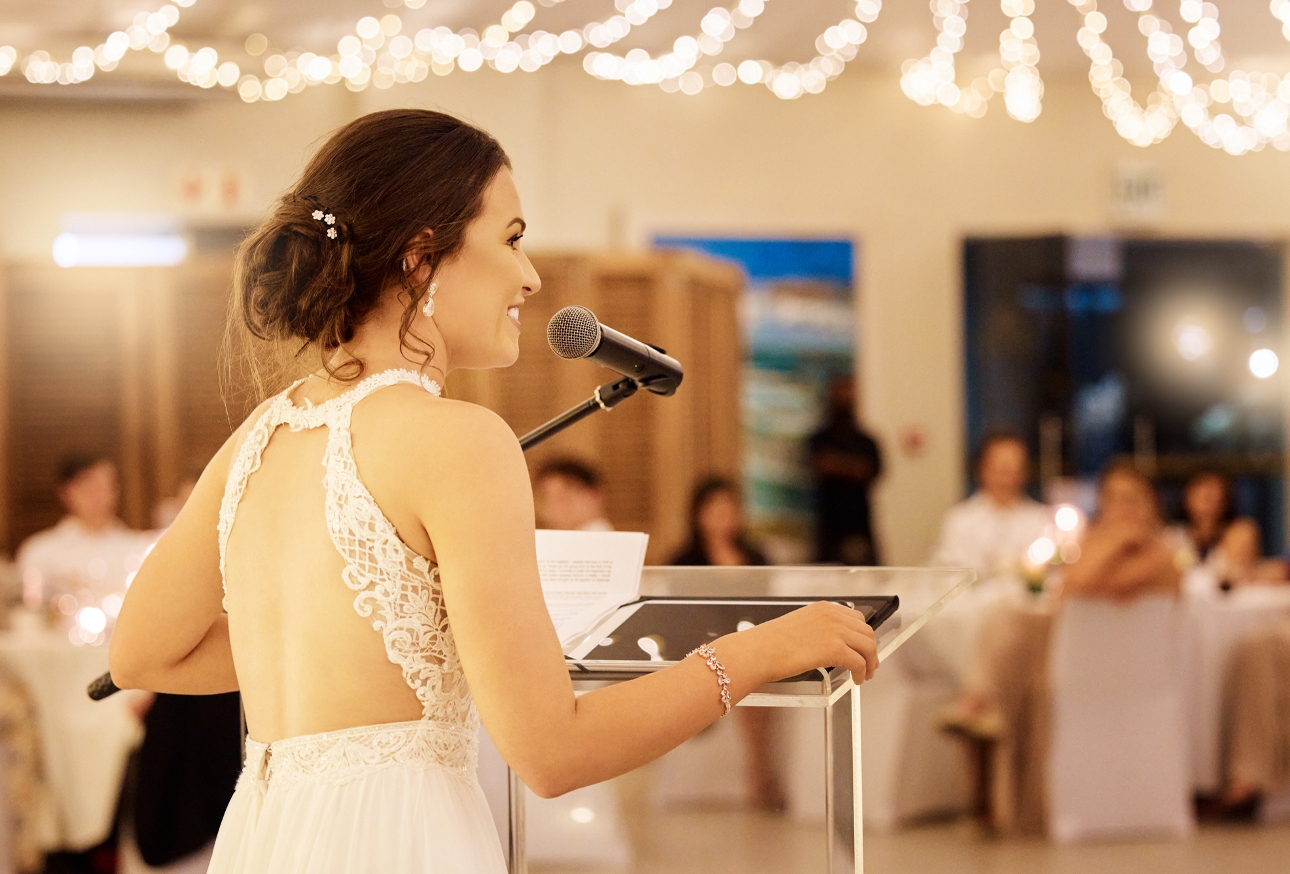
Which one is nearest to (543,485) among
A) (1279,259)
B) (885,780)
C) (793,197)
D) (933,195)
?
(885,780)

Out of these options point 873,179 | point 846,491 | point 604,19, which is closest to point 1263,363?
point 873,179

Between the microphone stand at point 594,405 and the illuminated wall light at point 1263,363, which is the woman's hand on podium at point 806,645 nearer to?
the microphone stand at point 594,405

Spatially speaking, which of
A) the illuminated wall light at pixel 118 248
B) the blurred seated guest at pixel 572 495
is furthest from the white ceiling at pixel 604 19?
the blurred seated guest at pixel 572 495

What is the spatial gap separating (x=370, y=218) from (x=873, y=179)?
23.5 ft

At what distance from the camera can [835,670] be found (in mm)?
1257

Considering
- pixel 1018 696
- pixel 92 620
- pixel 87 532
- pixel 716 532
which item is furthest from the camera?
pixel 87 532

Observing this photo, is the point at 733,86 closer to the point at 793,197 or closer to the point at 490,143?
the point at 793,197

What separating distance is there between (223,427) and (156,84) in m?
1.92

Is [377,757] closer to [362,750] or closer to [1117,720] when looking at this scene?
[362,750]

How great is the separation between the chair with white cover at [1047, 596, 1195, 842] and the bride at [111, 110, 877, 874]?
11.0 ft

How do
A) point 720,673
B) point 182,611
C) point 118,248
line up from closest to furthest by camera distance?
point 720,673 → point 182,611 → point 118,248

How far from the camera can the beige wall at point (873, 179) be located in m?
7.72

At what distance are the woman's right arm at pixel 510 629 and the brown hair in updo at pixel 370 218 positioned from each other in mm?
154

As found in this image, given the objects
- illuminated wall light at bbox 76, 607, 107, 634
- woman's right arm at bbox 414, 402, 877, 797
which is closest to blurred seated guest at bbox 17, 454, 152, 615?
illuminated wall light at bbox 76, 607, 107, 634
